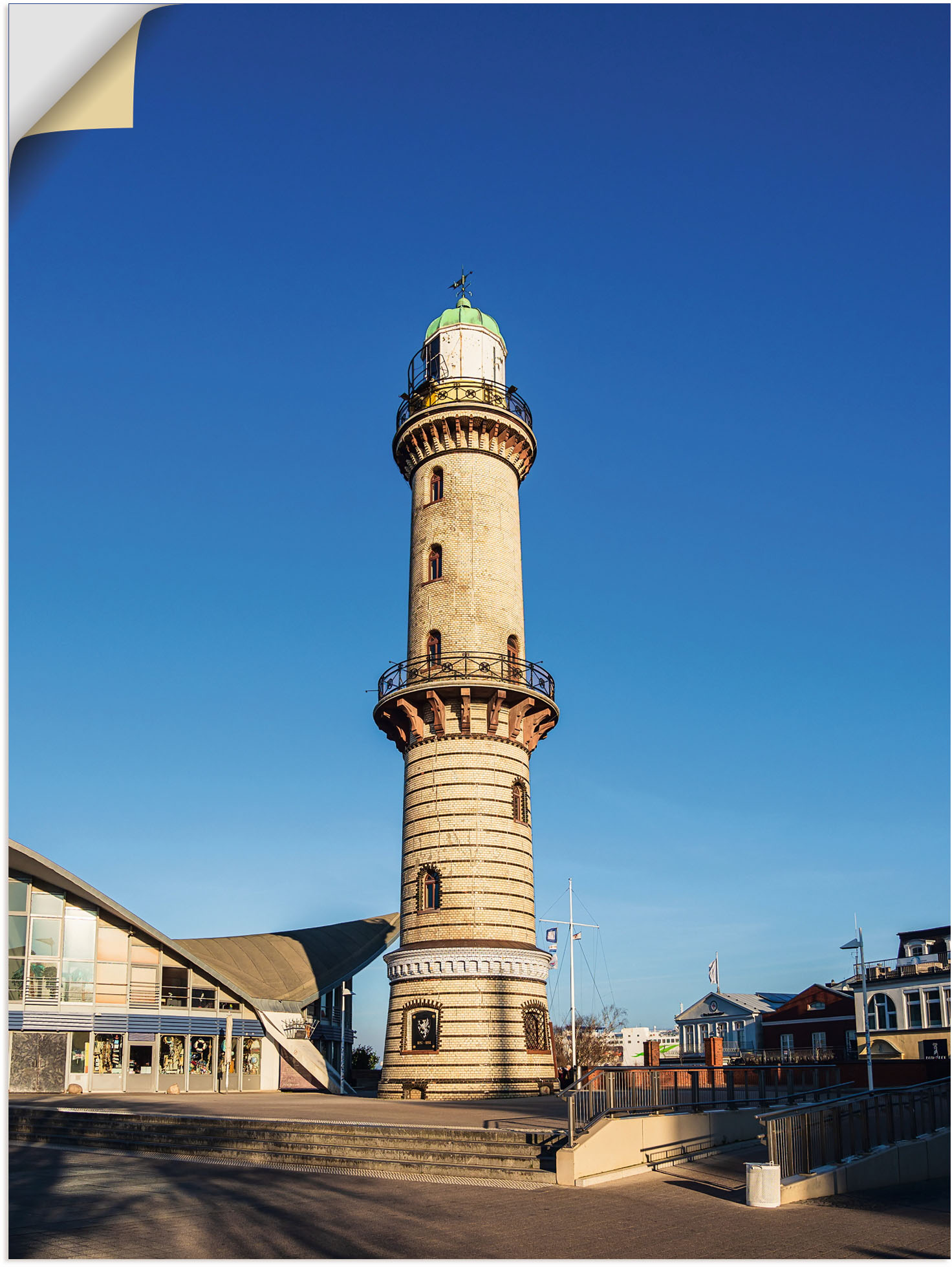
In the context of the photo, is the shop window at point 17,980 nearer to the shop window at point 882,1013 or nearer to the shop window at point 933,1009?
the shop window at point 933,1009

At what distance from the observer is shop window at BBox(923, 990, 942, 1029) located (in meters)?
46.8

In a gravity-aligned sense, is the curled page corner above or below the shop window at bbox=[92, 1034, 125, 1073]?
above

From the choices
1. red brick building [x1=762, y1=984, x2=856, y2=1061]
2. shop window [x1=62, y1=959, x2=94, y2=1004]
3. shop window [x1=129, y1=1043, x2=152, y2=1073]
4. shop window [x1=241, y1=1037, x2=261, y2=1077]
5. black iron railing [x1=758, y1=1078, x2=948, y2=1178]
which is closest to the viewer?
black iron railing [x1=758, y1=1078, x2=948, y2=1178]

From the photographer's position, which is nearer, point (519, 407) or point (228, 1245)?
point (228, 1245)

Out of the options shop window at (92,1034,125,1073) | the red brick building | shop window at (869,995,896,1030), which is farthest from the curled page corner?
the red brick building

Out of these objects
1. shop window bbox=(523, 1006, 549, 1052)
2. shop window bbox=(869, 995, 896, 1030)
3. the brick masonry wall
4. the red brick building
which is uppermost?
the brick masonry wall

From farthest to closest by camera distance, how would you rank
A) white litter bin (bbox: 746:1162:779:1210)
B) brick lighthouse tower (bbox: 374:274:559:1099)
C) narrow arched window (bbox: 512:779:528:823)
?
narrow arched window (bbox: 512:779:528:823) < brick lighthouse tower (bbox: 374:274:559:1099) < white litter bin (bbox: 746:1162:779:1210)

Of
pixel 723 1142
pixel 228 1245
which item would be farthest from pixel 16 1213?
pixel 723 1142

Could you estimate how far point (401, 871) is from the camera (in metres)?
30.9

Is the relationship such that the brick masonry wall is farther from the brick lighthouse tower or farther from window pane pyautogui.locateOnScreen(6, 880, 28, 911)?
window pane pyautogui.locateOnScreen(6, 880, 28, 911)

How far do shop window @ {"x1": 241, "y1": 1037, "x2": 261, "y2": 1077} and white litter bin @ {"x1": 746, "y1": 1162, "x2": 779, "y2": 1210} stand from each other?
29061mm

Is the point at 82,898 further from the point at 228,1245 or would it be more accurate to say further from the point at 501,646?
the point at 228,1245

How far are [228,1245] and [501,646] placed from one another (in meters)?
22.6

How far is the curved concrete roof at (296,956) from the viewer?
134 ft
